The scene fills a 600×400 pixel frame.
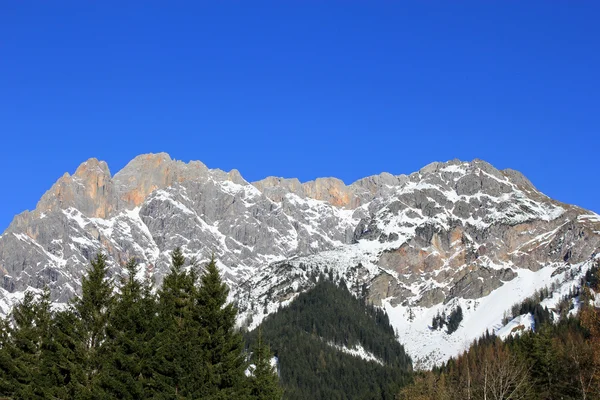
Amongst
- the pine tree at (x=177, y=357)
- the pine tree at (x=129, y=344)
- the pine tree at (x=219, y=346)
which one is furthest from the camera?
the pine tree at (x=219, y=346)

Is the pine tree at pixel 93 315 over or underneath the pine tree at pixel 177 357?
over

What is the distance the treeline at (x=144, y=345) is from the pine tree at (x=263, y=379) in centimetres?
98

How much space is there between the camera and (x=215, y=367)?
43031 millimetres

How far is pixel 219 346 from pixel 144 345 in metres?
4.27

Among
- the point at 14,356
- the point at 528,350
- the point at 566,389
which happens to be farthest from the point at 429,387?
the point at 14,356

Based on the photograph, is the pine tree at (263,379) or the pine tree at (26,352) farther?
the pine tree at (263,379)

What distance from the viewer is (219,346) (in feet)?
143

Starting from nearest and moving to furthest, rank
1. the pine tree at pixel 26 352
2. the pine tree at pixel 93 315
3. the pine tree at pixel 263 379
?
the pine tree at pixel 93 315 → the pine tree at pixel 26 352 → the pine tree at pixel 263 379

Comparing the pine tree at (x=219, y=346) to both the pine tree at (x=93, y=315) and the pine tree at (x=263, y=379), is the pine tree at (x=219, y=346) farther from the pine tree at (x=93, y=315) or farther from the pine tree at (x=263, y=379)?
the pine tree at (x=93, y=315)

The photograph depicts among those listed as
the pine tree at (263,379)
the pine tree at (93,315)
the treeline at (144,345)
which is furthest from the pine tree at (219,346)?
the pine tree at (93,315)

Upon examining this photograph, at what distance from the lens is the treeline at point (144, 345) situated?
4241 cm

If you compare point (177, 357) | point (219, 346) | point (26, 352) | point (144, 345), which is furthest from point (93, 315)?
point (26, 352)

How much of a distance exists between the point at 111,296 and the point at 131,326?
440 centimetres

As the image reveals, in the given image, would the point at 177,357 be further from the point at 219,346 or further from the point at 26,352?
the point at 26,352
